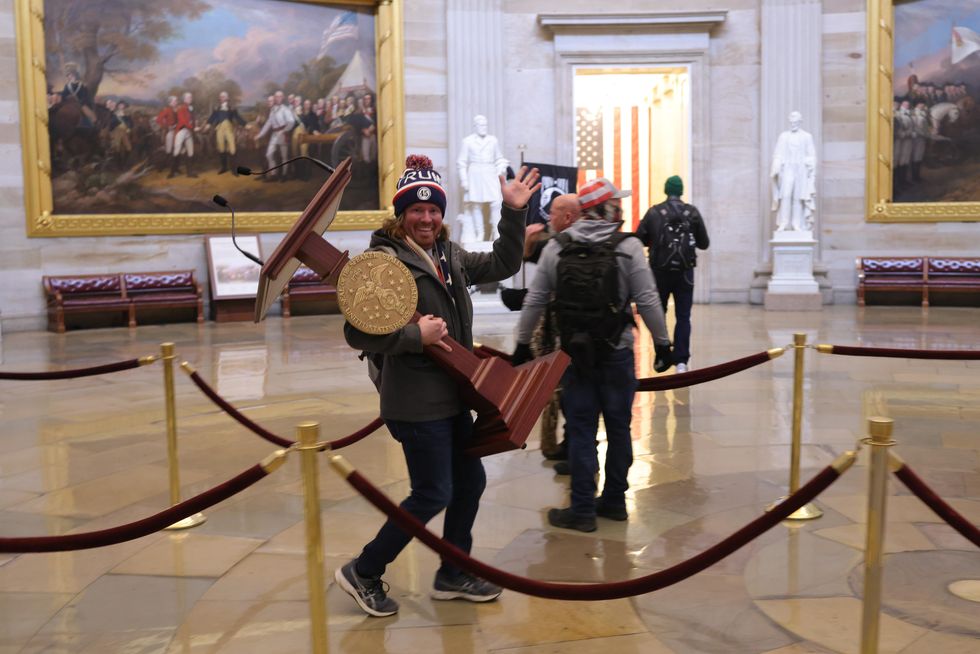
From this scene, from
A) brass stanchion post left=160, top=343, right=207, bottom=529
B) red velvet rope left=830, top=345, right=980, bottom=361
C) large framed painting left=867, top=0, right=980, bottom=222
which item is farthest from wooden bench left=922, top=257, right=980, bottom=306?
brass stanchion post left=160, top=343, right=207, bottom=529

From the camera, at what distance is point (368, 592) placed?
388cm

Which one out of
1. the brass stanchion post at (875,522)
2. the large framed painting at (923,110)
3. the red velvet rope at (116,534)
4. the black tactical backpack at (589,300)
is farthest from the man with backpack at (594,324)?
the large framed painting at (923,110)

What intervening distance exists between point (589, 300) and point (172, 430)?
96.1 inches

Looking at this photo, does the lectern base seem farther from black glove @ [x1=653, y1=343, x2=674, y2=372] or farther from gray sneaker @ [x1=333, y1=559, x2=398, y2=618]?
black glove @ [x1=653, y1=343, x2=674, y2=372]

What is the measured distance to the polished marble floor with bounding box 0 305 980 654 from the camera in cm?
371

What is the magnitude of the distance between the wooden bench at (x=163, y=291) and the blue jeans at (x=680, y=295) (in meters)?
9.01

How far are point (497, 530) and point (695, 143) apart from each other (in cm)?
1376

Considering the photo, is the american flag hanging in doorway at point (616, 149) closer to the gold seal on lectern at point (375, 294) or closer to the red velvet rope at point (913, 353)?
the red velvet rope at point (913, 353)

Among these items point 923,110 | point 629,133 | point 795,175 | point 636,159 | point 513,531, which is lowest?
point 513,531

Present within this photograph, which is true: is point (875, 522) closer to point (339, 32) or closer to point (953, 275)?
point (953, 275)

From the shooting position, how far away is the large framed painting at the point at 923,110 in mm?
16703

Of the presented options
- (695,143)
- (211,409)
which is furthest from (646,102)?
(211,409)

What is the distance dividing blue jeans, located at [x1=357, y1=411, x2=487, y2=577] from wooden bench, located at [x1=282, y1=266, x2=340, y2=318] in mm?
12280

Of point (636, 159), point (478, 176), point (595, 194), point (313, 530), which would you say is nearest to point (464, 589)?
point (313, 530)
